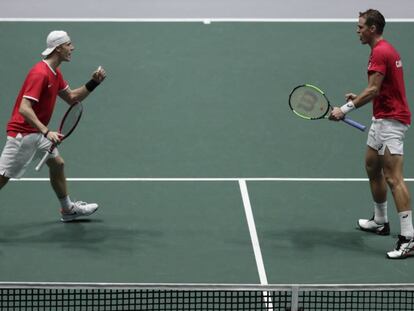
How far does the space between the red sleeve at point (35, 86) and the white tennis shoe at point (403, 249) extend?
358 cm

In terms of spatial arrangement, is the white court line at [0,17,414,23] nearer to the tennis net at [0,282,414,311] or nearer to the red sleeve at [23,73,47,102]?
the red sleeve at [23,73,47,102]

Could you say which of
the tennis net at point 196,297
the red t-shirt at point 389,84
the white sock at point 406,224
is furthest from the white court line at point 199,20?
Answer: the tennis net at point 196,297

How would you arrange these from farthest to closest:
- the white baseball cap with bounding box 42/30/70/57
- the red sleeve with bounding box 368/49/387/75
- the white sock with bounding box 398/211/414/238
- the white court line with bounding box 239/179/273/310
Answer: the white baseball cap with bounding box 42/30/70/57 → the white sock with bounding box 398/211/414/238 → the red sleeve with bounding box 368/49/387/75 → the white court line with bounding box 239/179/273/310

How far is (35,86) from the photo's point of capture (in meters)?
10.2

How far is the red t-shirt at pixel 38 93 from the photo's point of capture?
33.6 ft

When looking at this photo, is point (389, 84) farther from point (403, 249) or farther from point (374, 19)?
point (403, 249)

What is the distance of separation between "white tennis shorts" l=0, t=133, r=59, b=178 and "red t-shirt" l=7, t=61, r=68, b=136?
0.07 metres

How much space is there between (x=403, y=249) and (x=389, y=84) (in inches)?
60.4

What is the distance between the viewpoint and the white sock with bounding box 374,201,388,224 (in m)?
10.8

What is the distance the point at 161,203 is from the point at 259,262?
5.73ft

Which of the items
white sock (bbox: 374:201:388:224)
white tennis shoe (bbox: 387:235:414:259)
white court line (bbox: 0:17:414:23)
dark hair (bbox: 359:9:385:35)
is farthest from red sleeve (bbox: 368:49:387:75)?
white court line (bbox: 0:17:414:23)

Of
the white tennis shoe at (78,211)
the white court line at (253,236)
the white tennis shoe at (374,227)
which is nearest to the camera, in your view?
the white court line at (253,236)

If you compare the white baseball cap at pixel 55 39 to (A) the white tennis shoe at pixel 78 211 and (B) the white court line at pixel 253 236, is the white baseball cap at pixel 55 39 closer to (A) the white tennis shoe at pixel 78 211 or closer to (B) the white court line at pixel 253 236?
(A) the white tennis shoe at pixel 78 211

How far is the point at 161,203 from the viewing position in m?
11.5
